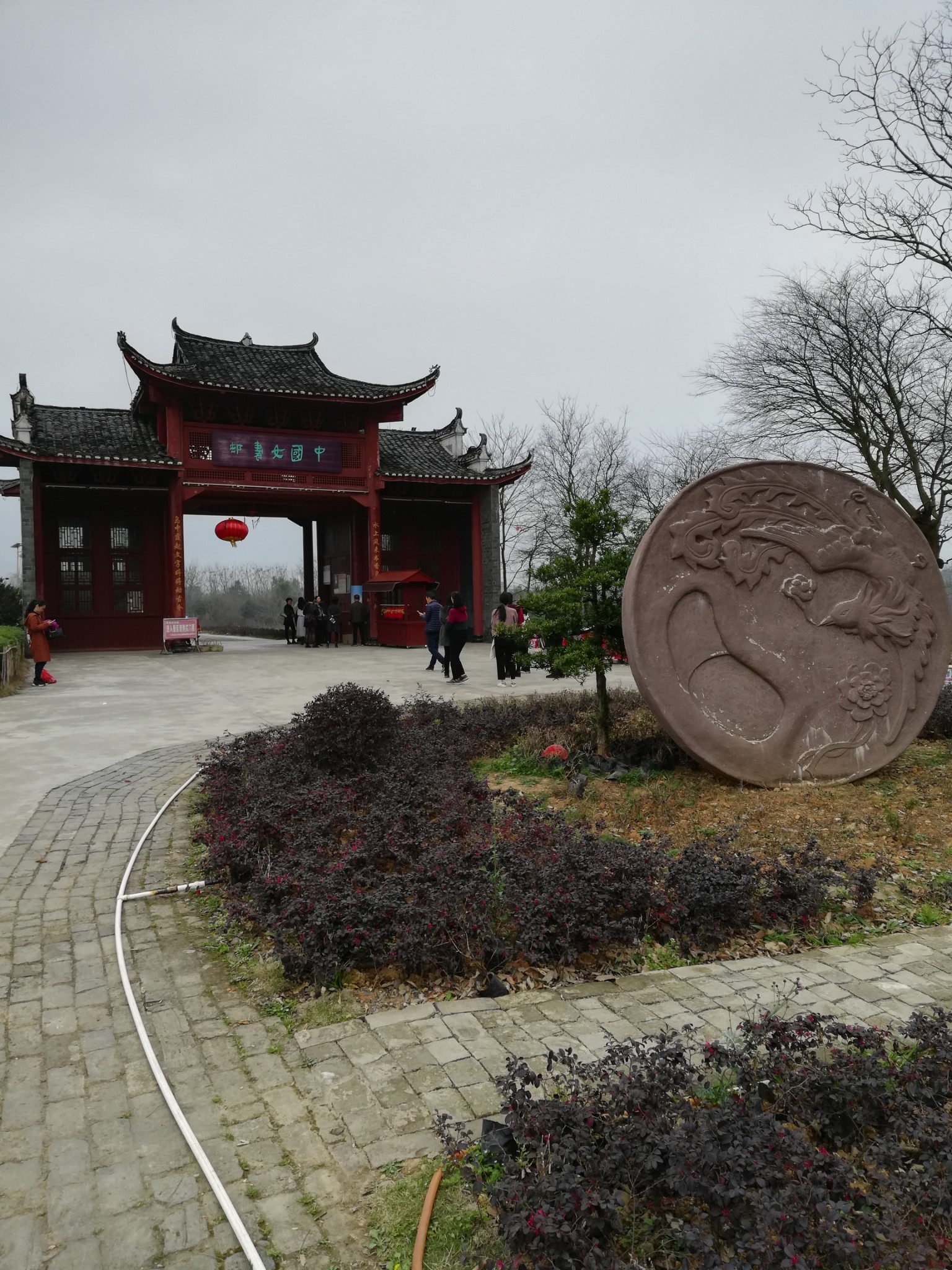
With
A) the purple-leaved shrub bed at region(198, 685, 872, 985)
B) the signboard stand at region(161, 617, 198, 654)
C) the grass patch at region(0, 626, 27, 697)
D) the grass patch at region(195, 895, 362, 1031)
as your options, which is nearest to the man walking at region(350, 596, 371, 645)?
the signboard stand at region(161, 617, 198, 654)

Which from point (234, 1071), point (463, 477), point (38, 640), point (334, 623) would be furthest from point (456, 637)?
point (234, 1071)

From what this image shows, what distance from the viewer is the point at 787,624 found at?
652 centimetres

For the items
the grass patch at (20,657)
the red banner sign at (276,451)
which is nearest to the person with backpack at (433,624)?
the grass patch at (20,657)

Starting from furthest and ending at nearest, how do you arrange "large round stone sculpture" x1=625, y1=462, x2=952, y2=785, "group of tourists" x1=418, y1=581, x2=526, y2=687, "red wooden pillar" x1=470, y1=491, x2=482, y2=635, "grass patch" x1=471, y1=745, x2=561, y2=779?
"red wooden pillar" x1=470, y1=491, x2=482, y2=635
"group of tourists" x1=418, y1=581, x2=526, y2=687
"grass patch" x1=471, y1=745, x2=561, y2=779
"large round stone sculpture" x1=625, y1=462, x2=952, y2=785

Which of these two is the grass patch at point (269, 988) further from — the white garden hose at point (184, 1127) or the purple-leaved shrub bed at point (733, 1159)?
the purple-leaved shrub bed at point (733, 1159)

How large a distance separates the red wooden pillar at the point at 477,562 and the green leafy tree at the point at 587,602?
1676 cm

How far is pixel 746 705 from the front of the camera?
636 centimetres

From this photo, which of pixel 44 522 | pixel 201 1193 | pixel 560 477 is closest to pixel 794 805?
pixel 201 1193

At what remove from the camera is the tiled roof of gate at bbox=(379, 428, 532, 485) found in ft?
76.5

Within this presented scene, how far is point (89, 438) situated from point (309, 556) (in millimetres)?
7865

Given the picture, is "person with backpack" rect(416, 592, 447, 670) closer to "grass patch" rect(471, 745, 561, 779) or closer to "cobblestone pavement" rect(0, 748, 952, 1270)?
"grass patch" rect(471, 745, 561, 779)

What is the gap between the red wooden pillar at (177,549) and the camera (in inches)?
829

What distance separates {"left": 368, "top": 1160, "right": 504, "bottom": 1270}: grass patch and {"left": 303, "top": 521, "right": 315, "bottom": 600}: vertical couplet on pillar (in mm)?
25292

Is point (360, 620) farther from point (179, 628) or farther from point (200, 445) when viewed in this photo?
point (200, 445)
